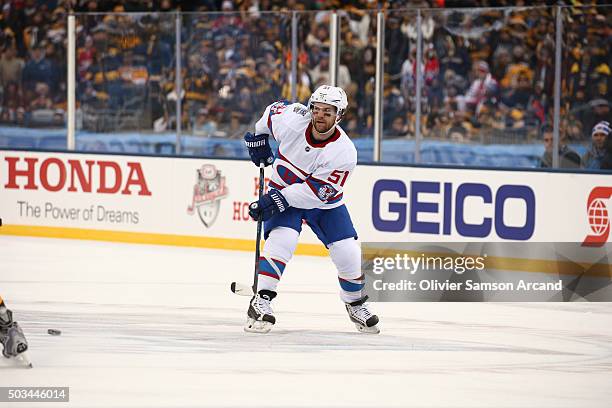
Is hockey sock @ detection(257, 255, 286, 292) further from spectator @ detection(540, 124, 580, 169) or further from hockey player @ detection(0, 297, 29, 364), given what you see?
spectator @ detection(540, 124, 580, 169)

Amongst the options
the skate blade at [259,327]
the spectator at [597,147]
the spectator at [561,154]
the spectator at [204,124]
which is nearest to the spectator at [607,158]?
the spectator at [597,147]

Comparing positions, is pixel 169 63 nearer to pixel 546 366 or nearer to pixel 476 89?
pixel 476 89

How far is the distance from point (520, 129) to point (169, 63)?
3291 millimetres

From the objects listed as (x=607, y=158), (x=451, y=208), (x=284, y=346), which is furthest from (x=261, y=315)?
(x=607, y=158)

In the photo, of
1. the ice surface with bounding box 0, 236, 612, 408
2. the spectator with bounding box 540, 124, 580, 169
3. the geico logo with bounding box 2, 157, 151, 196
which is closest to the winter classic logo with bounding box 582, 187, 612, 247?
the spectator with bounding box 540, 124, 580, 169

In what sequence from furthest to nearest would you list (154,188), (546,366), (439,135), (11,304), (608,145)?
(154,188) < (439,135) < (608,145) < (11,304) < (546,366)

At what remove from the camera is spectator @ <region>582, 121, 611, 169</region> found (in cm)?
993

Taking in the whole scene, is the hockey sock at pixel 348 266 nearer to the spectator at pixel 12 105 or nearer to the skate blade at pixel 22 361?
the skate blade at pixel 22 361

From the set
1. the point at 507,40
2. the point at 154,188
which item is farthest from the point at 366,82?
the point at 154,188

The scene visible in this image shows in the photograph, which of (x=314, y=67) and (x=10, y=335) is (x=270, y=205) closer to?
(x=10, y=335)

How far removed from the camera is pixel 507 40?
10.4 metres

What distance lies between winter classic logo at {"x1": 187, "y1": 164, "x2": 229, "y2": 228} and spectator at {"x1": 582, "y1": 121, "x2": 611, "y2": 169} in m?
3.14

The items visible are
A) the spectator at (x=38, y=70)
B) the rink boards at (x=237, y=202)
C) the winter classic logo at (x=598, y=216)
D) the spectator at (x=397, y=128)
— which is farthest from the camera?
the spectator at (x=38, y=70)

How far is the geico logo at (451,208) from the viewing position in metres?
9.70
